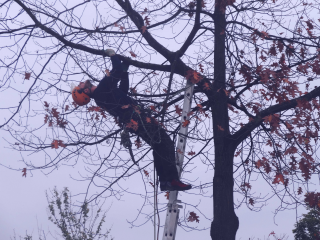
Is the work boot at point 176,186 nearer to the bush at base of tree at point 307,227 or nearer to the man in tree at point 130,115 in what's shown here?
the man in tree at point 130,115

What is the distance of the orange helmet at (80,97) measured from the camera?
244 inches

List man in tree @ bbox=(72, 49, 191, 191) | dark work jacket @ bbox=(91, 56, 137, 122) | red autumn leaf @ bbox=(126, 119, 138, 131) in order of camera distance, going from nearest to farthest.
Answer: red autumn leaf @ bbox=(126, 119, 138, 131), man in tree @ bbox=(72, 49, 191, 191), dark work jacket @ bbox=(91, 56, 137, 122)

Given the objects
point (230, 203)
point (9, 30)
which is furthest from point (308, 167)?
point (9, 30)

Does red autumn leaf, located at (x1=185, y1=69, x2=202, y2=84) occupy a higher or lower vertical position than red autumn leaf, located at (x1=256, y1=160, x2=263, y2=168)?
higher

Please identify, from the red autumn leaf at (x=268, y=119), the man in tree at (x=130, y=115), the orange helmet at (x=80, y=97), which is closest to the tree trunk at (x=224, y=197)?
the man in tree at (x=130, y=115)

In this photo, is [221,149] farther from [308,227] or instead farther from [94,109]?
[308,227]

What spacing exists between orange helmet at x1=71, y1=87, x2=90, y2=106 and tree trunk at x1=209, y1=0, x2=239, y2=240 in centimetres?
199

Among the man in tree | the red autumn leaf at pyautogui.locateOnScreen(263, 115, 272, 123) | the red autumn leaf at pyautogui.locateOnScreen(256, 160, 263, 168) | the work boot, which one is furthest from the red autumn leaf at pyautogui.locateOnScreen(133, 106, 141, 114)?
the red autumn leaf at pyautogui.locateOnScreen(256, 160, 263, 168)

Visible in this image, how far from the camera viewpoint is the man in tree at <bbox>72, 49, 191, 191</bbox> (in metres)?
5.65

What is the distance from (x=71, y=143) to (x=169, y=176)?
1.48 metres

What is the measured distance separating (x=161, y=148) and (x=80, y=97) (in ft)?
4.76

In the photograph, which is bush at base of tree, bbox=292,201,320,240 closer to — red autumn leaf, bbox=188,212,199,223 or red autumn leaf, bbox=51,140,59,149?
red autumn leaf, bbox=188,212,199,223

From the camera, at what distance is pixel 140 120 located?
18.7 ft

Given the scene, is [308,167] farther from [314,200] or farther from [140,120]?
[140,120]
